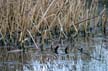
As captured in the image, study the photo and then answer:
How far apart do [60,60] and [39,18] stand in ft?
4.39

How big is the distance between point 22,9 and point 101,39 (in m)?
1.26

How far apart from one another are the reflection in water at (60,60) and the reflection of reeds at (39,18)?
15.3 inches

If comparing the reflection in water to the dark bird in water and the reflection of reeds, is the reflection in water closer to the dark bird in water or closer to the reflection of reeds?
the dark bird in water

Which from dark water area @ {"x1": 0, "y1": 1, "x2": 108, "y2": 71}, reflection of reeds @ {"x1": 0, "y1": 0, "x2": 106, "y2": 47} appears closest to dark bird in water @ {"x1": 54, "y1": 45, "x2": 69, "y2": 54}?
dark water area @ {"x1": 0, "y1": 1, "x2": 108, "y2": 71}

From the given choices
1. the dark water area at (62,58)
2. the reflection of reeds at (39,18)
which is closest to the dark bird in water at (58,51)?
the dark water area at (62,58)

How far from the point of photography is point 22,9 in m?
6.09

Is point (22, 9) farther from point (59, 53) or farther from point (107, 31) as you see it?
point (107, 31)

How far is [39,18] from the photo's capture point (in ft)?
21.1

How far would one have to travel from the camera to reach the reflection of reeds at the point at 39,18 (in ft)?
19.9

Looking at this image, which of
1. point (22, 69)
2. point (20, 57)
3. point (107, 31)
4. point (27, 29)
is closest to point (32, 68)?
point (22, 69)

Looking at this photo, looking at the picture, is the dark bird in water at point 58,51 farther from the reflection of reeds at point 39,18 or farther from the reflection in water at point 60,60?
the reflection of reeds at point 39,18

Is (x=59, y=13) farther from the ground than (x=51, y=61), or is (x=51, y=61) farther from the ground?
(x=59, y=13)

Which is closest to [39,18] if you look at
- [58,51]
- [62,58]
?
[58,51]

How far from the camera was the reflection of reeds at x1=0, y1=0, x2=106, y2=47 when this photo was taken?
19.9ft
